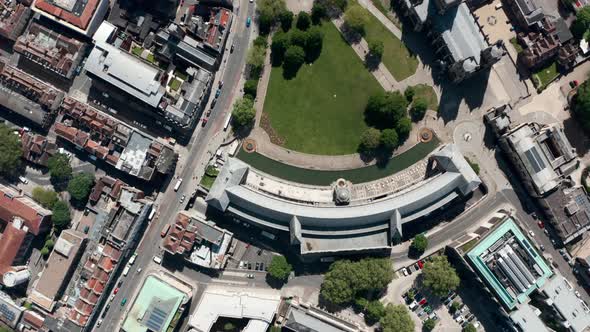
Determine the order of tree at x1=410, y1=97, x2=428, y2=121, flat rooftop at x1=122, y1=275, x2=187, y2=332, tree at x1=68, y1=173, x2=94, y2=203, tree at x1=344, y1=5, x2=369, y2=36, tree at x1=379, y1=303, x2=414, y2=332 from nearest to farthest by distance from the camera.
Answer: flat rooftop at x1=122, y1=275, x2=187, y2=332
tree at x1=344, y1=5, x2=369, y2=36
tree at x1=379, y1=303, x2=414, y2=332
tree at x1=68, y1=173, x2=94, y2=203
tree at x1=410, y1=97, x2=428, y2=121

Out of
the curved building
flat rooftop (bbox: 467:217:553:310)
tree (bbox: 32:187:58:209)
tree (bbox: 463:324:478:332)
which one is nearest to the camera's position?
the curved building

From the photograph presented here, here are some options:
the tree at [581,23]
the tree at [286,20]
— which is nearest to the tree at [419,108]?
the tree at [286,20]

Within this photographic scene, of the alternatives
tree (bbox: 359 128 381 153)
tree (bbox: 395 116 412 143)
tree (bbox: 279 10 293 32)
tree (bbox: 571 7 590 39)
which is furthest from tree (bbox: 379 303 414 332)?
tree (bbox: 571 7 590 39)

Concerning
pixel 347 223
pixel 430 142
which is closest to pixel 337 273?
pixel 347 223

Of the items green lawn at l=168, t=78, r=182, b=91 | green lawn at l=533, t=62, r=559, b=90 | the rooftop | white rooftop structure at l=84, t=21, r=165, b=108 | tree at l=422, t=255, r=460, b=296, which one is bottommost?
the rooftop

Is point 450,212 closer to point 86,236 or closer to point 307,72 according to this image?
point 307,72

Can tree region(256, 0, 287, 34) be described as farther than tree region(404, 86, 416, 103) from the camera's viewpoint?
No

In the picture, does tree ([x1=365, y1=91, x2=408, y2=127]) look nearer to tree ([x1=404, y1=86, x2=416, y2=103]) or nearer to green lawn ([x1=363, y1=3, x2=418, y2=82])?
tree ([x1=404, y1=86, x2=416, y2=103])
